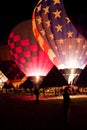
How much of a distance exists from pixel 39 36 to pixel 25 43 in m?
6.23

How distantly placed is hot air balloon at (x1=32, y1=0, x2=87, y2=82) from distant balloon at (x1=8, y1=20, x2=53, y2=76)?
22.7ft

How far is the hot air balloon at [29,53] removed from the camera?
35.1m

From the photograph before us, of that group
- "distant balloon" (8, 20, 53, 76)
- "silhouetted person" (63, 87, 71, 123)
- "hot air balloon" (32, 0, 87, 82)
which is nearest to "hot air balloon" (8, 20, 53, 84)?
"distant balloon" (8, 20, 53, 76)

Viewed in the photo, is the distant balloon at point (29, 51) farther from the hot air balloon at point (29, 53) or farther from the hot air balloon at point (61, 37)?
the hot air balloon at point (61, 37)

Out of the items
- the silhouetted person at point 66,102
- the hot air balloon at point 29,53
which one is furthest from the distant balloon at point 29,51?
the silhouetted person at point 66,102

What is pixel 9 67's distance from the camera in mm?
55781

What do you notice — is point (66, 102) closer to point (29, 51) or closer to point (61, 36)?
point (61, 36)

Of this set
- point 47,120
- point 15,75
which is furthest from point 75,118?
point 15,75

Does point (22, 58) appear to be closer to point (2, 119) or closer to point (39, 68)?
point (39, 68)

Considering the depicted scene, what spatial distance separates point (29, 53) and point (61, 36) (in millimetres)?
8687

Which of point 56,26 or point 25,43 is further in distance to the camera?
point 25,43

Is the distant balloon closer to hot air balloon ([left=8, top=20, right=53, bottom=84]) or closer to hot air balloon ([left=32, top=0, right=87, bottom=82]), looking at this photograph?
hot air balloon ([left=8, top=20, right=53, bottom=84])

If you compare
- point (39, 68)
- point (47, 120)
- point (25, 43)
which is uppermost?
point (25, 43)

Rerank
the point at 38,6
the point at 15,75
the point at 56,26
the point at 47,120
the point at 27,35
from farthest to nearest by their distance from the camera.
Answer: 1. the point at 15,75
2. the point at 27,35
3. the point at 38,6
4. the point at 56,26
5. the point at 47,120
